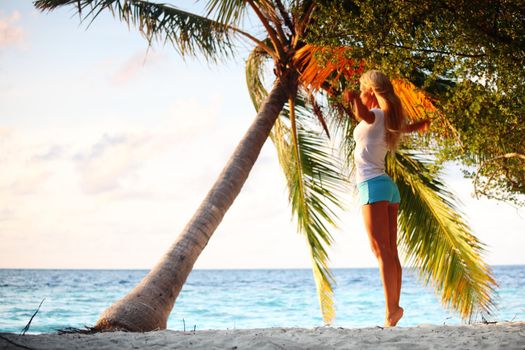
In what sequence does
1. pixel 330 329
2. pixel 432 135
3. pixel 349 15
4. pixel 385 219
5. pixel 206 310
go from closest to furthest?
pixel 330 329, pixel 385 219, pixel 349 15, pixel 432 135, pixel 206 310

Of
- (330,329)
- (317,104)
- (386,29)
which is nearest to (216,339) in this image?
(330,329)

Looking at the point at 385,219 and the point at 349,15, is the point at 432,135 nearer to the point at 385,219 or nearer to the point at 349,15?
the point at 349,15

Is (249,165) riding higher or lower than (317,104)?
lower

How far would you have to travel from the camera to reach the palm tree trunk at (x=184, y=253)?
15.7ft

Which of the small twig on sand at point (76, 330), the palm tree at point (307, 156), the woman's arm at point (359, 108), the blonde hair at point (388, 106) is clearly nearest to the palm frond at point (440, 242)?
the palm tree at point (307, 156)

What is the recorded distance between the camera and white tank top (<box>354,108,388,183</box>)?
4516 millimetres

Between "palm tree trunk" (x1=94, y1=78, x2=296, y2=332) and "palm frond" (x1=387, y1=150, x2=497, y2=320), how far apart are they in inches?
77.2

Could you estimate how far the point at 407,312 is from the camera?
20.5m

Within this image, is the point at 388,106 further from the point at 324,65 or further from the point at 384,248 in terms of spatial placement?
the point at 324,65

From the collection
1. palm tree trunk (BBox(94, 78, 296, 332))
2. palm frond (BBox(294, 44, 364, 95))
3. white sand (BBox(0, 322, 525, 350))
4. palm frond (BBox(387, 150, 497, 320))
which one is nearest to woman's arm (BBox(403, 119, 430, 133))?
palm frond (BBox(294, 44, 364, 95))

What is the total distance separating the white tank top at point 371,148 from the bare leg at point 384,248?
25 centimetres

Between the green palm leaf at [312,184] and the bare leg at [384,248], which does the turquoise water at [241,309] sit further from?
the bare leg at [384,248]

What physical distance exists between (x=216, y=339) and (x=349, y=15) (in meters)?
3.59

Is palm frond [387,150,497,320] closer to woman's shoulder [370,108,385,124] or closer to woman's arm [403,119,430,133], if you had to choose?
woman's arm [403,119,430,133]
